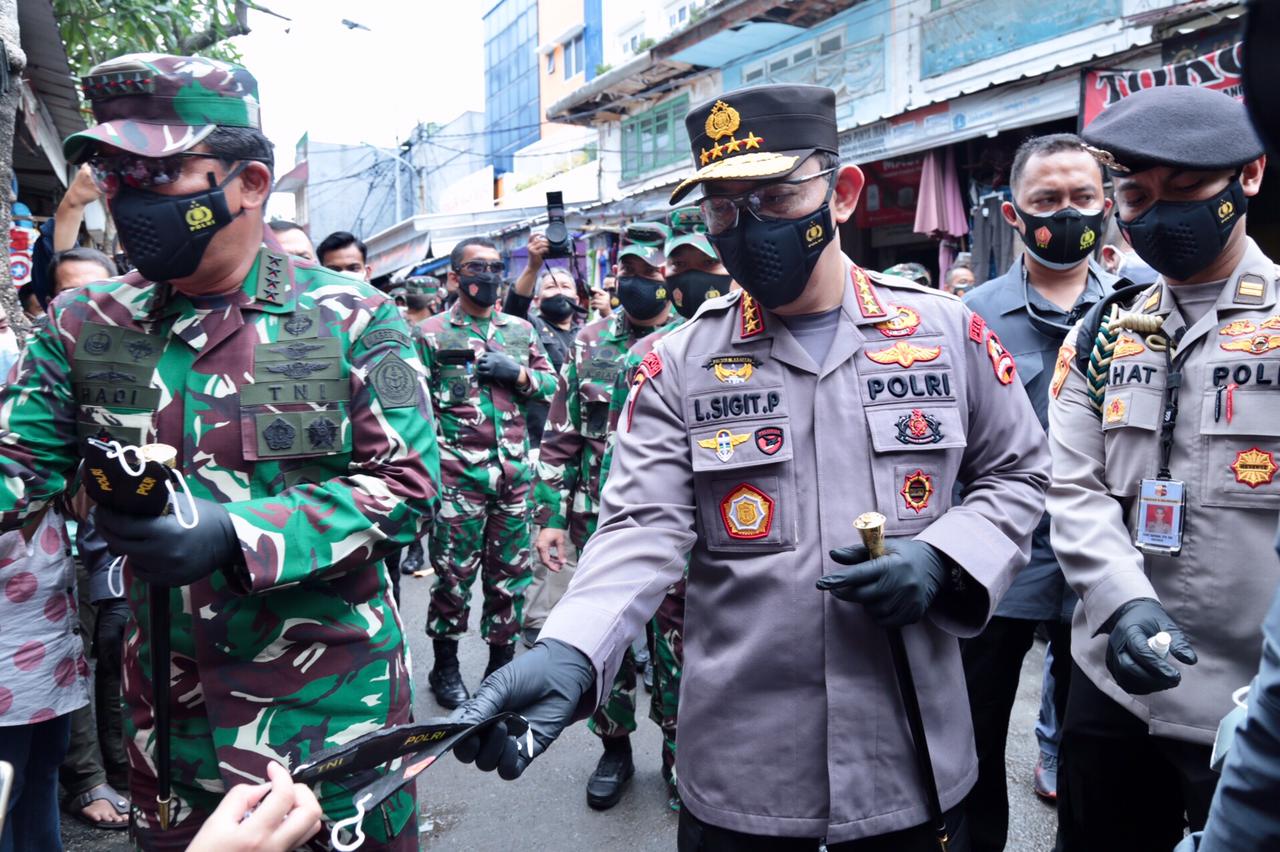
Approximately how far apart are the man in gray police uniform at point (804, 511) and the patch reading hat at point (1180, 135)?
0.60 m

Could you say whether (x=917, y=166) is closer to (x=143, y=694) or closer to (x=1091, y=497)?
(x=1091, y=497)

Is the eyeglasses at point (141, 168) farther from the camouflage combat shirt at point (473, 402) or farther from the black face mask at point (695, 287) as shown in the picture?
the camouflage combat shirt at point (473, 402)

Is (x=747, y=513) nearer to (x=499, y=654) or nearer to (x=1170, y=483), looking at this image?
(x=1170, y=483)

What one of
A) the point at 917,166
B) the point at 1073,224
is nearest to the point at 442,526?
the point at 1073,224

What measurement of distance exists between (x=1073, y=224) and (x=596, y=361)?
2.15 metres

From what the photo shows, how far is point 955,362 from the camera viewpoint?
77.8 inches

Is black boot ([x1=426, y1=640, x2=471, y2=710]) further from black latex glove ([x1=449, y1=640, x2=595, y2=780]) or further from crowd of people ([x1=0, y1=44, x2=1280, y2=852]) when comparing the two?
black latex glove ([x1=449, y1=640, x2=595, y2=780])

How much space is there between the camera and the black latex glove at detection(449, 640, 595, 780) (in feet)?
4.45

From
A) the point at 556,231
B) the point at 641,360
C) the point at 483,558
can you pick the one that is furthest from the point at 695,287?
the point at 556,231

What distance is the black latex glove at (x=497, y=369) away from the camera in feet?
17.1

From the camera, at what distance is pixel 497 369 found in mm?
5207

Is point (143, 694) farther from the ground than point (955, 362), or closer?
closer

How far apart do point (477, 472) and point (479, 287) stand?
113 cm

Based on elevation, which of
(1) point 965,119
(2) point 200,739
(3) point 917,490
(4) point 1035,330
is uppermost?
(1) point 965,119
